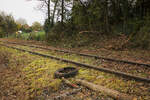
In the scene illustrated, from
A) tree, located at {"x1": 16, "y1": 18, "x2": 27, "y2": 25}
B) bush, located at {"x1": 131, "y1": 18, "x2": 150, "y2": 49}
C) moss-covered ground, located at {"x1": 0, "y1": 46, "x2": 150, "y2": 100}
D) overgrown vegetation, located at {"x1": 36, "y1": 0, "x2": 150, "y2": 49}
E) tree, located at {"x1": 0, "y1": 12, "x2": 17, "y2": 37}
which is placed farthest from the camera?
tree, located at {"x1": 16, "y1": 18, "x2": 27, "y2": 25}

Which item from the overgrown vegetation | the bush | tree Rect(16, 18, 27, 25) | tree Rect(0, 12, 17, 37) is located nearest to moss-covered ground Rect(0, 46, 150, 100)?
the bush

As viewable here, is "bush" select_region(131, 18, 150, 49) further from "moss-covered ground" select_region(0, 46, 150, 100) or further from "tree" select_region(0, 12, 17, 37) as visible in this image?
"tree" select_region(0, 12, 17, 37)

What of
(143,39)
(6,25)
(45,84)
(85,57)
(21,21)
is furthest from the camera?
(21,21)

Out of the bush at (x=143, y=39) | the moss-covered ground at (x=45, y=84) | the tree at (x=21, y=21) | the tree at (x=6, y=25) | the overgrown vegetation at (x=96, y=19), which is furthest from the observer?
the tree at (x=21, y=21)

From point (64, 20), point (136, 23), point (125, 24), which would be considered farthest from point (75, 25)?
point (136, 23)

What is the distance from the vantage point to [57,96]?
132 inches

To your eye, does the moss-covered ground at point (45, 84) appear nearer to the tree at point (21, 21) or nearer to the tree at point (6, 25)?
the tree at point (6, 25)

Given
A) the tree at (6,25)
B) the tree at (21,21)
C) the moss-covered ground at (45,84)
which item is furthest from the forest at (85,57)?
the tree at (21,21)

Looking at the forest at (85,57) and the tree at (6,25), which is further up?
the tree at (6,25)

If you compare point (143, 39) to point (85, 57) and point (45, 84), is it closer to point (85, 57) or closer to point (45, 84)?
point (85, 57)

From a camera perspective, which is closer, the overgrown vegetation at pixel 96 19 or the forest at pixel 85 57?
the forest at pixel 85 57

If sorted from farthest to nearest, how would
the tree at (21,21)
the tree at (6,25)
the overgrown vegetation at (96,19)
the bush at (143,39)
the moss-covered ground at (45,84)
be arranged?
1. the tree at (21,21)
2. the tree at (6,25)
3. the overgrown vegetation at (96,19)
4. the bush at (143,39)
5. the moss-covered ground at (45,84)

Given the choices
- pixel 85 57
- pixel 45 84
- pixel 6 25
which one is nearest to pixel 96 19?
pixel 85 57

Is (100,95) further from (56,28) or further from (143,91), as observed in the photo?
(56,28)
